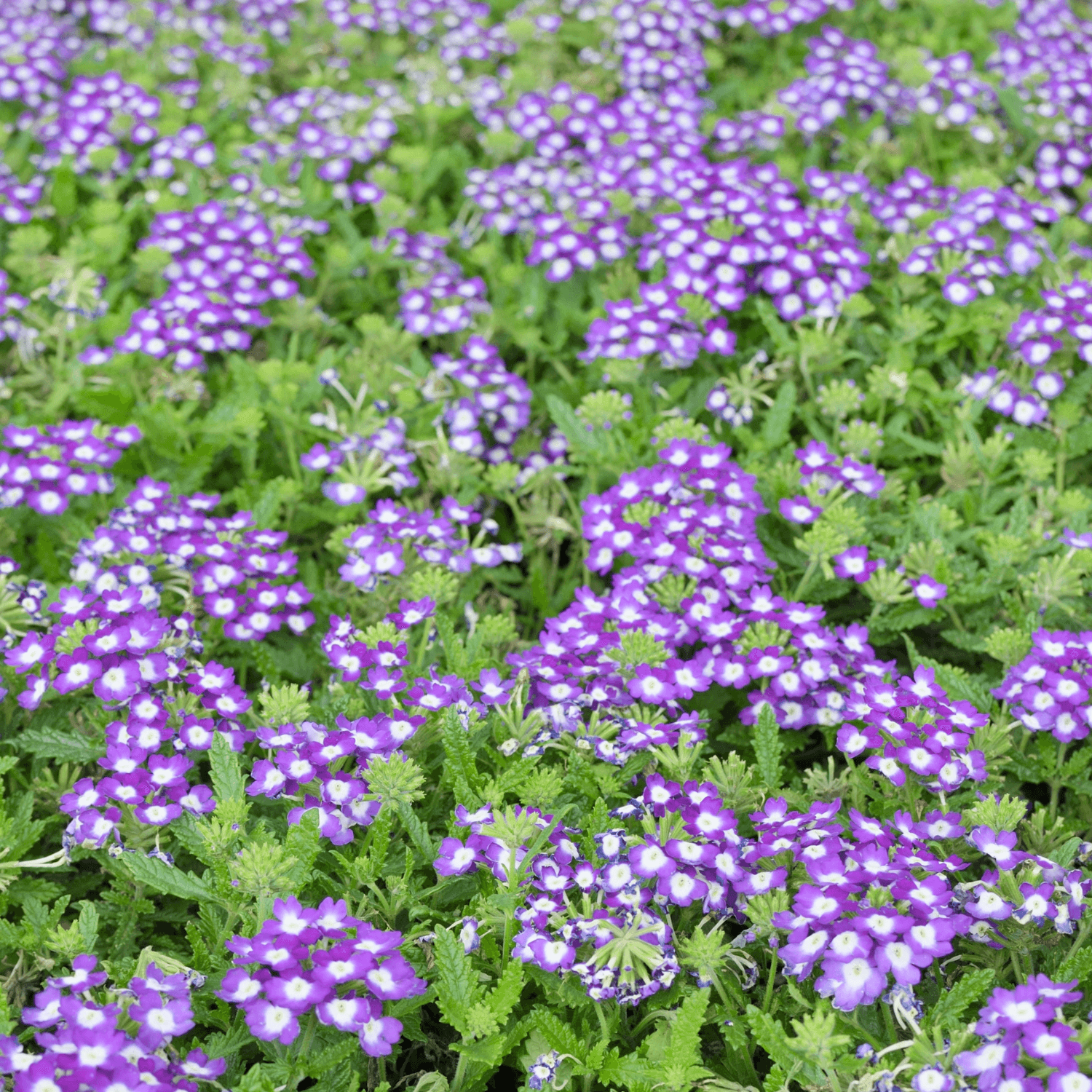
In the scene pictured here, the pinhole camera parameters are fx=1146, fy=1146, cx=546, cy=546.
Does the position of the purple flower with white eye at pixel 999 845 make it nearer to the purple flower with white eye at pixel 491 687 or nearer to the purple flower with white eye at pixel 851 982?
the purple flower with white eye at pixel 851 982

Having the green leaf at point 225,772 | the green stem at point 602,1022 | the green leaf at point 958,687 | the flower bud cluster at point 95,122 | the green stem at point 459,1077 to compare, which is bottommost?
the green stem at point 459,1077

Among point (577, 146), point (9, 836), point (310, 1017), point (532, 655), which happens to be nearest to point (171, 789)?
point (9, 836)

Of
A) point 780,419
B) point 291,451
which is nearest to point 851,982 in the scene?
point 780,419

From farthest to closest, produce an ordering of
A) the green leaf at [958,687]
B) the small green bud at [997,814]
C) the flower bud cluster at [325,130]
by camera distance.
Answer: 1. the flower bud cluster at [325,130]
2. the green leaf at [958,687]
3. the small green bud at [997,814]

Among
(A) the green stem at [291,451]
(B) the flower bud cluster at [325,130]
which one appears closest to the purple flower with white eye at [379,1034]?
(A) the green stem at [291,451]

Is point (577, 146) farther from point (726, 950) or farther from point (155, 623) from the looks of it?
point (726, 950)

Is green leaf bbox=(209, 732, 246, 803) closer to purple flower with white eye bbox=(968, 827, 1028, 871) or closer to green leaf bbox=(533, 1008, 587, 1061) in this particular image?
green leaf bbox=(533, 1008, 587, 1061)

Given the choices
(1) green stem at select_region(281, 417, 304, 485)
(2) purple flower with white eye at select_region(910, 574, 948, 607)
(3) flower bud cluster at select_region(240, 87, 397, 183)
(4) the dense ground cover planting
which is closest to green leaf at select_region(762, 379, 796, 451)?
(4) the dense ground cover planting
